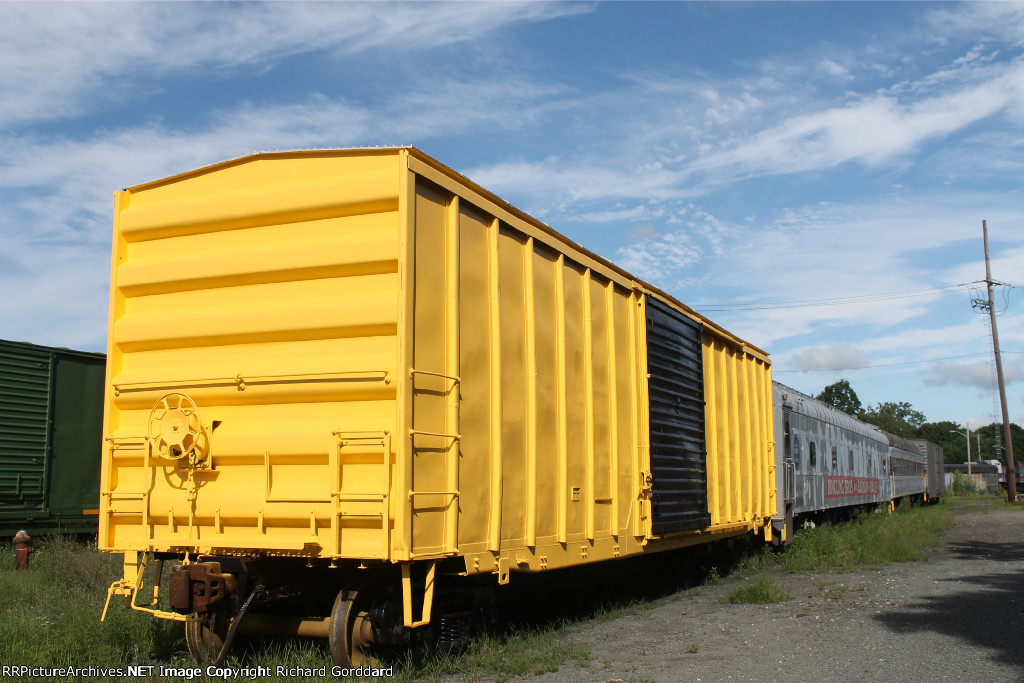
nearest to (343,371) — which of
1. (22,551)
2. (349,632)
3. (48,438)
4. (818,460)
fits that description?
(349,632)

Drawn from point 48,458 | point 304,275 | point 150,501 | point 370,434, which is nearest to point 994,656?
point 370,434

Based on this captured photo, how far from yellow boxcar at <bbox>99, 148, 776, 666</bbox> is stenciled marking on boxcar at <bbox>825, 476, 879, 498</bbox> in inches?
511

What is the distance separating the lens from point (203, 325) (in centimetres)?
577

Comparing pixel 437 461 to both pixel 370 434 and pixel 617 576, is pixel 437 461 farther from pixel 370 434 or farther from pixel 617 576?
pixel 617 576

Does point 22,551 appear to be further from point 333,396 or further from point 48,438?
point 333,396

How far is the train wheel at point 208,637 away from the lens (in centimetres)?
555

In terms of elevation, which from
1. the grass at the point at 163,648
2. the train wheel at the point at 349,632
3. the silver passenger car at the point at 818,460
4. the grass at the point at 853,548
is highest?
the silver passenger car at the point at 818,460

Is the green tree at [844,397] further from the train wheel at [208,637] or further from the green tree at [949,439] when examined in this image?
the train wheel at [208,637]

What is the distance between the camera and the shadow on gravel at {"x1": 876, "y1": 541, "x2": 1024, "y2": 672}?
683 cm

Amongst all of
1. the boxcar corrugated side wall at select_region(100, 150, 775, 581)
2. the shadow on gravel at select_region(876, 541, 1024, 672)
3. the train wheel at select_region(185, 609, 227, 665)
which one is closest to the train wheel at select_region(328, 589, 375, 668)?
the boxcar corrugated side wall at select_region(100, 150, 775, 581)

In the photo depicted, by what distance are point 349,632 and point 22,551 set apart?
6.34 metres

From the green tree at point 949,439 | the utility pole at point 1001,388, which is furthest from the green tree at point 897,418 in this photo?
the utility pole at point 1001,388

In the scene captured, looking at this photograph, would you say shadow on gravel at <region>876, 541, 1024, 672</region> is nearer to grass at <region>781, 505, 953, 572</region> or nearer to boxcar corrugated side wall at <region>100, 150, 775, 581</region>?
grass at <region>781, 505, 953, 572</region>

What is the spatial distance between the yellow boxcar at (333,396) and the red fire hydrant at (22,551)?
458cm
